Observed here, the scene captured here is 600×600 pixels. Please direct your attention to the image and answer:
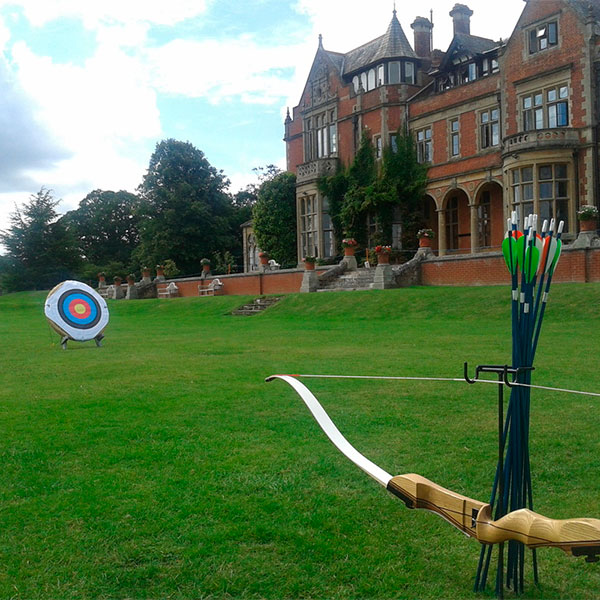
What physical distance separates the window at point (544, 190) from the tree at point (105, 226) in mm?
50710

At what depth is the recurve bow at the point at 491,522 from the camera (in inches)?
87.3

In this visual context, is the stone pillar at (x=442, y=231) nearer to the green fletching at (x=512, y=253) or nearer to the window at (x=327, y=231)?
the window at (x=327, y=231)

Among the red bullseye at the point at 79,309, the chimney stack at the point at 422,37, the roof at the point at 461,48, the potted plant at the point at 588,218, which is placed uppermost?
the chimney stack at the point at 422,37

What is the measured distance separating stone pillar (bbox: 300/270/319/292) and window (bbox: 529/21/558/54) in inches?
535

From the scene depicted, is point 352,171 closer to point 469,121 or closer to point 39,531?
point 469,121

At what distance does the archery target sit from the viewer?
46.3 ft

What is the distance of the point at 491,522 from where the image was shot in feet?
8.34

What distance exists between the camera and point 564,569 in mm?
3275

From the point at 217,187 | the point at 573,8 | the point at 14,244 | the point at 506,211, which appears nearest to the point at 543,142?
the point at 506,211

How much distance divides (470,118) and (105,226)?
48.7 meters

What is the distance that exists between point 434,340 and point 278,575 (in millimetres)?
10067

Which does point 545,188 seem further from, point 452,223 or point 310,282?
point 310,282

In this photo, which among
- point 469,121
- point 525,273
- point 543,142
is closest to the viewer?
point 525,273

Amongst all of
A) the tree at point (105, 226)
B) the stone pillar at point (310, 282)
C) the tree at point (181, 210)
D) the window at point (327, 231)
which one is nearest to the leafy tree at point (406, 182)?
the window at point (327, 231)
